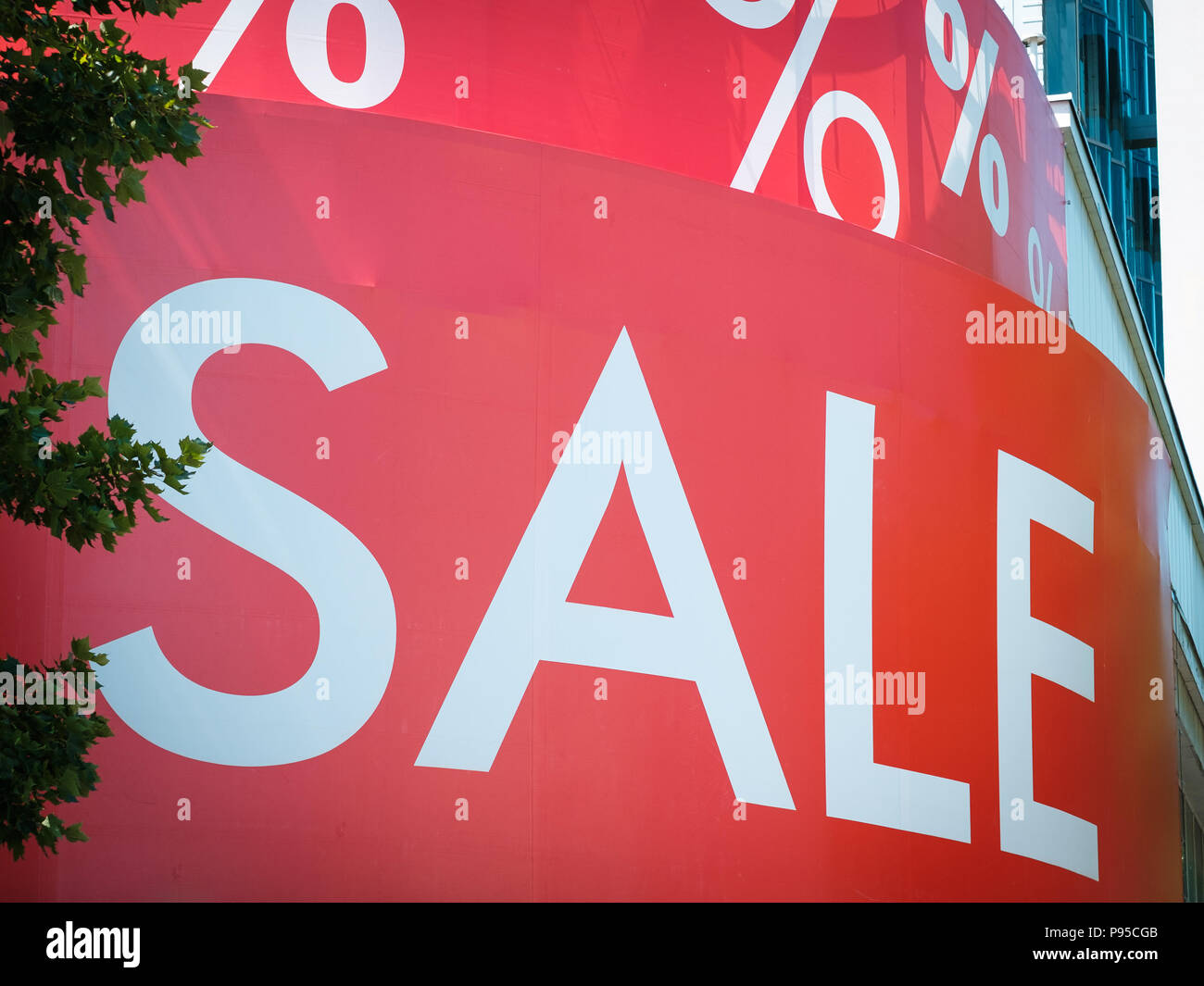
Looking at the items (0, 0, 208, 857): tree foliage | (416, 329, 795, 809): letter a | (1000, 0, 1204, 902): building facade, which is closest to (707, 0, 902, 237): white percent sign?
(416, 329, 795, 809): letter a

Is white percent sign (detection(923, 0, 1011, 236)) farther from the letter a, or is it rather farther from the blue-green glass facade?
the blue-green glass facade

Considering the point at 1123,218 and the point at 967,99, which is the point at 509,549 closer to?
the point at 967,99

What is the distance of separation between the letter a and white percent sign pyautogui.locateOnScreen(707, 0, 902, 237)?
10.7ft

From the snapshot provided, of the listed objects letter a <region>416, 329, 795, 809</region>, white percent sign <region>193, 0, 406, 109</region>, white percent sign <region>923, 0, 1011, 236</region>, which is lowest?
letter a <region>416, 329, 795, 809</region>

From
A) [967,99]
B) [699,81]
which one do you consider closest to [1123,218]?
[967,99]

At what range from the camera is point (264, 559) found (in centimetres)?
938

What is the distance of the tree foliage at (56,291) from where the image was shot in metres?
5.88

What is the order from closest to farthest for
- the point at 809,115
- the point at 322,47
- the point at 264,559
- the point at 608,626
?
the point at 264,559 < the point at 608,626 < the point at 322,47 < the point at 809,115

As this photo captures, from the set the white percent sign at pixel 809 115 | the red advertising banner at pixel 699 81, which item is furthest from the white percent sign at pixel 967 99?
Result: the white percent sign at pixel 809 115

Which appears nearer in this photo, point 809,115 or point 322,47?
point 322,47

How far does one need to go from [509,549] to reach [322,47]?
443 cm

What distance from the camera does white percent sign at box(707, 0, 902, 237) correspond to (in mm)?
12781

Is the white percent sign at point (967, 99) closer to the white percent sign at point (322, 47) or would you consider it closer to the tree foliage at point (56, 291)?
the white percent sign at point (322, 47)
